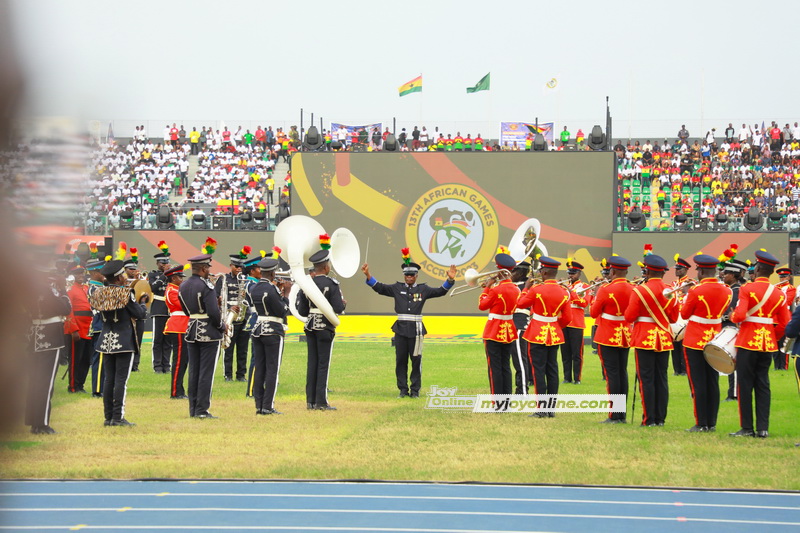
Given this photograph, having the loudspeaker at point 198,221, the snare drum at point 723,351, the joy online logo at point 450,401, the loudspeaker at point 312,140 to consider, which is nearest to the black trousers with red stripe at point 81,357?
the joy online logo at point 450,401

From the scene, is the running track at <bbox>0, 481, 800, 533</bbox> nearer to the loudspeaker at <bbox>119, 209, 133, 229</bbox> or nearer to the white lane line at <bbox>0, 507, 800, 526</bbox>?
the white lane line at <bbox>0, 507, 800, 526</bbox>

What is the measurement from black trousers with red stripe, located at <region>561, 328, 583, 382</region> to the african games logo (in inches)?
598

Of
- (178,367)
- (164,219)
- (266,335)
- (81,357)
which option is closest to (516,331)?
(266,335)

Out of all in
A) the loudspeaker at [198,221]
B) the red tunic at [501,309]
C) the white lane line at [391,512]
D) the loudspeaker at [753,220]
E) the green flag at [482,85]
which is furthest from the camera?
the green flag at [482,85]

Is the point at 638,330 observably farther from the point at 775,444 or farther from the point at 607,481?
the point at 607,481

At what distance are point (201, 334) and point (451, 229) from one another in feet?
68.5

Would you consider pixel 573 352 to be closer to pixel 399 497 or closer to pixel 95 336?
pixel 95 336

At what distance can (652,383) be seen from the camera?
36.4 feet

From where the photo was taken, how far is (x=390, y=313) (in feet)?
105

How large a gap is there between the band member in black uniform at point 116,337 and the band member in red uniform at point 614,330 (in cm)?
528

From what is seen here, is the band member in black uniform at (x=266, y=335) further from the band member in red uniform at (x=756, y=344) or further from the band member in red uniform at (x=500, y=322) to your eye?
the band member in red uniform at (x=756, y=344)

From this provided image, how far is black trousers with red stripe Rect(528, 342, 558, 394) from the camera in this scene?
39.7ft

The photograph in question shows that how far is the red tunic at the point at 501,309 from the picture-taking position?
40.6 ft

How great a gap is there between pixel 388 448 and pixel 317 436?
1.12 m
